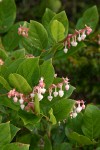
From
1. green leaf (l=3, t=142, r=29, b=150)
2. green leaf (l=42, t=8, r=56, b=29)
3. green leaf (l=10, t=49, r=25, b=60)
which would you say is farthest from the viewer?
green leaf (l=42, t=8, r=56, b=29)

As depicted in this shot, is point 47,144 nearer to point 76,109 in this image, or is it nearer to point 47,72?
point 76,109

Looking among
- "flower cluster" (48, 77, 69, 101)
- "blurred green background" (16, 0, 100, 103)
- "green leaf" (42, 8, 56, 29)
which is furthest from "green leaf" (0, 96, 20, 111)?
"blurred green background" (16, 0, 100, 103)

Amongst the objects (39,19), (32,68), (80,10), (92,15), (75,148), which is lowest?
(75,148)

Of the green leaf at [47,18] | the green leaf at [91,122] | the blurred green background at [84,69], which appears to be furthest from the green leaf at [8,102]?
the blurred green background at [84,69]

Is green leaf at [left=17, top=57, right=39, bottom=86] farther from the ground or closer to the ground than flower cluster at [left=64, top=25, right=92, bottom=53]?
closer to the ground

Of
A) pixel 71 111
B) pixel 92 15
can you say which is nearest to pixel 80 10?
pixel 92 15

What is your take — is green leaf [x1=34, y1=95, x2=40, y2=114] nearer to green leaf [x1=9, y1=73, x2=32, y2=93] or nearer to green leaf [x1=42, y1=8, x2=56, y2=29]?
green leaf [x1=9, y1=73, x2=32, y2=93]

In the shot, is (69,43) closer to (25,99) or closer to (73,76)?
(25,99)
